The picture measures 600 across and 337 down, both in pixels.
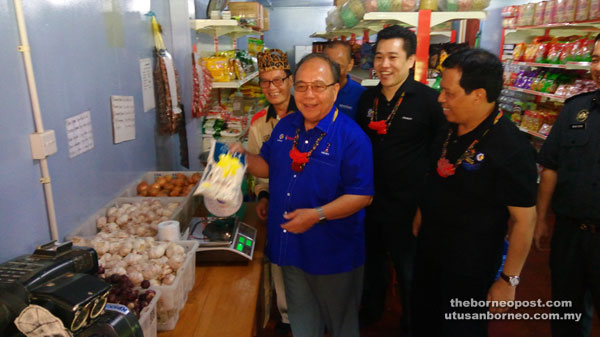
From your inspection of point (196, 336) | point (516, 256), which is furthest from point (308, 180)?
point (516, 256)

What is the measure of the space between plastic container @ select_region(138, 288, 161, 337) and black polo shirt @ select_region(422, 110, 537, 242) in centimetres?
125

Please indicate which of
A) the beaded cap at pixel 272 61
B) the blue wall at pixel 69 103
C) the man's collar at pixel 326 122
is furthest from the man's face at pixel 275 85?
the blue wall at pixel 69 103

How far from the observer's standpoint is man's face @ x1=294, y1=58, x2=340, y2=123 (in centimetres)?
173

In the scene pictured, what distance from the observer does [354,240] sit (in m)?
1.94

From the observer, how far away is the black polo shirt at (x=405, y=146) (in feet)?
7.66

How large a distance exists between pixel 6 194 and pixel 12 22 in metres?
0.62

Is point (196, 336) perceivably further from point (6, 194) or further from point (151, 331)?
point (6, 194)

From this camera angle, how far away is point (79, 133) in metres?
1.99

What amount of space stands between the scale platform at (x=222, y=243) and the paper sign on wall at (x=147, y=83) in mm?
1213

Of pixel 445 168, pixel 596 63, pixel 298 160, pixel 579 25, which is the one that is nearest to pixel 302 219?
pixel 298 160

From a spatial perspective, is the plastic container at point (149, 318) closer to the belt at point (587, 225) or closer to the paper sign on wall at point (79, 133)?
the paper sign on wall at point (79, 133)

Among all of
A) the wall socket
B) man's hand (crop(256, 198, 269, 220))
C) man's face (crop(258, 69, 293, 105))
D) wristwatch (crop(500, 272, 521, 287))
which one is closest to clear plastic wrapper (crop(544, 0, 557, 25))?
man's face (crop(258, 69, 293, 105))

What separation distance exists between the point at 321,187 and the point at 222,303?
0.63 m

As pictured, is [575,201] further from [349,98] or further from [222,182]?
[222,182]
